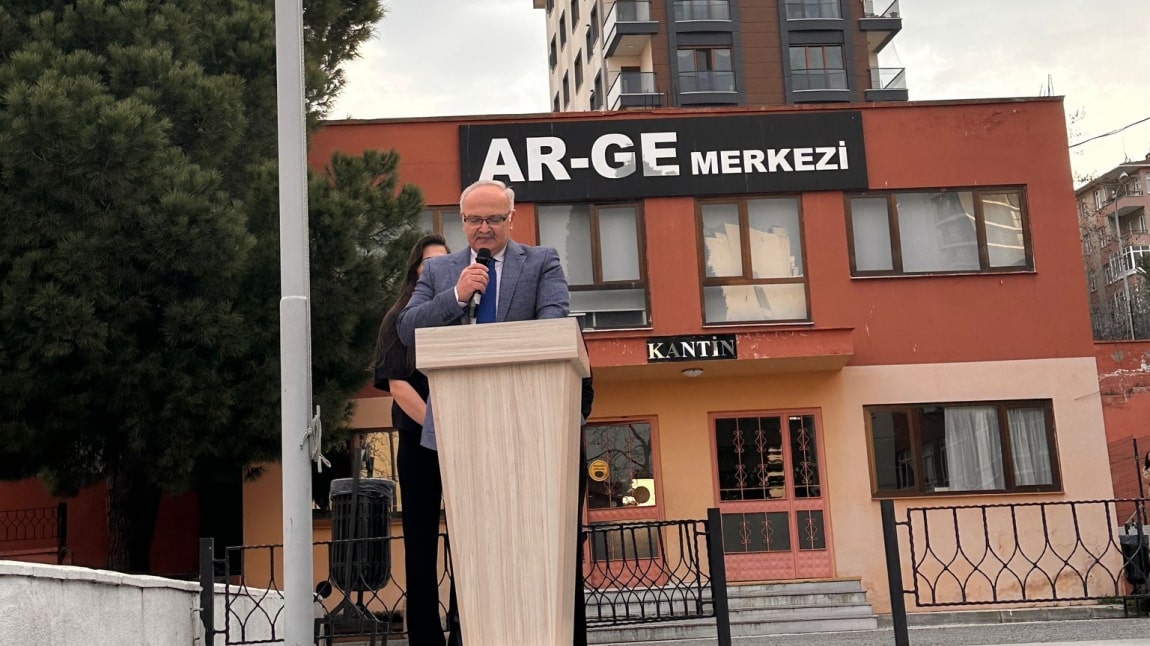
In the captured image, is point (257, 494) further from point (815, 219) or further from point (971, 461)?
point (971, 461)

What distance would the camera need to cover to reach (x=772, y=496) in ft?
54.1

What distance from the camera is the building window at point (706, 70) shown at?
43.7 meters

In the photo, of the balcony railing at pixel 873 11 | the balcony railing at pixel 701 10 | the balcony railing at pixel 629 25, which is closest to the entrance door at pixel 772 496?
the balcony railing at pixel 629 25

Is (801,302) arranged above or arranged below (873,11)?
below

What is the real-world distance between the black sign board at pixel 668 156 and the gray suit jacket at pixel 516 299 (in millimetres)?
12422

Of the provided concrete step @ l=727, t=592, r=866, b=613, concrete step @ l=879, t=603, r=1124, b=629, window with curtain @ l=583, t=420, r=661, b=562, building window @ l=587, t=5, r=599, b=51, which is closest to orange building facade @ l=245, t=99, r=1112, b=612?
window with curtain @ l=583, t=420, r=661, b=562

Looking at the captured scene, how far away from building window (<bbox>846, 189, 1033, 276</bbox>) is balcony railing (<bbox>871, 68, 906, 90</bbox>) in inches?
1101

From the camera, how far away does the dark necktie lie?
4.13 meters

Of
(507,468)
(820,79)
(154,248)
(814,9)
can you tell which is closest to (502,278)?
(507,468)

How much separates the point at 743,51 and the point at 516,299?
138 ft

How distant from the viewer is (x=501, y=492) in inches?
139

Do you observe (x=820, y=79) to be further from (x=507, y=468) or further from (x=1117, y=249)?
(x=507, y=468)

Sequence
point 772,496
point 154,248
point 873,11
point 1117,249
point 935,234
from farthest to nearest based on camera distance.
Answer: point 1117,249, point 873,11, point 935,234, point 772,496, point 154,248

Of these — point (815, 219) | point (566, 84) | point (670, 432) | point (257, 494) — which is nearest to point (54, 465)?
point (257, 494)
